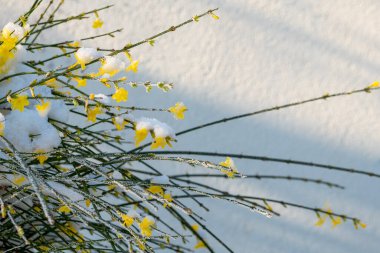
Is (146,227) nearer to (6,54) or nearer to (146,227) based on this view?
(146,227)

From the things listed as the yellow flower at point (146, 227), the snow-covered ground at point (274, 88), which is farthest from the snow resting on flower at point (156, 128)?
the snow-covered ground at point (274, 88)

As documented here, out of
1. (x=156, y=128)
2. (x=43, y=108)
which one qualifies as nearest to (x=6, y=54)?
(x=43, y=108)

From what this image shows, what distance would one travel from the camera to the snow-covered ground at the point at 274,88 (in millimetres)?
1389

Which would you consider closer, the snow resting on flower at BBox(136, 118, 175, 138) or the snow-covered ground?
the snow resting on flower at BBox(136, 118, 175, 138)

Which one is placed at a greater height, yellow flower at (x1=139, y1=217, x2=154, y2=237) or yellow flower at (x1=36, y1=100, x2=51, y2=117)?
yellow flower at (x1=36, y1=100, x2=51, y2=117)

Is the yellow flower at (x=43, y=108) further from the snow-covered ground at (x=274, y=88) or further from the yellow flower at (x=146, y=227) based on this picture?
the snow-covered ground at (x=274, y=88)

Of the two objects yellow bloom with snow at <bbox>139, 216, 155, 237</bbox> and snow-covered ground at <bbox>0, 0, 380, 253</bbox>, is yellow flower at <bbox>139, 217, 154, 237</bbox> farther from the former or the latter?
snow-covered ground at <bbox>0, 0, 380, 253</bbox>

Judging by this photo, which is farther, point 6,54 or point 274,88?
point 274,88

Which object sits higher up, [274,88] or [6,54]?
[274,88]

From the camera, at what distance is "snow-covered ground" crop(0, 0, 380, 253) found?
4.56ft

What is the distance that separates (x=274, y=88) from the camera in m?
1.47

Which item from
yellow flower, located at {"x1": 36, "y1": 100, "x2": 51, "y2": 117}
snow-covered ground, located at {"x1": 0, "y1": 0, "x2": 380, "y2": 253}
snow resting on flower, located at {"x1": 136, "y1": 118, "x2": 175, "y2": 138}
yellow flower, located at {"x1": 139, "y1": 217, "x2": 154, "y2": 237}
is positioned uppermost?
snow-covered ground, located at {"x1": 0, "y1": 0, "x2": 380, "y2": 253}

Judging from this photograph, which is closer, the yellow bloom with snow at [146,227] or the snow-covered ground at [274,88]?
the yellow bloom with snow at [146,227]

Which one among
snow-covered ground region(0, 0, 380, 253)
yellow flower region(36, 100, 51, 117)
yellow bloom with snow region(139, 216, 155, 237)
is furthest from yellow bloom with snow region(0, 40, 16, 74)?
snow-covered ground region(0, 0, 380, 253)
